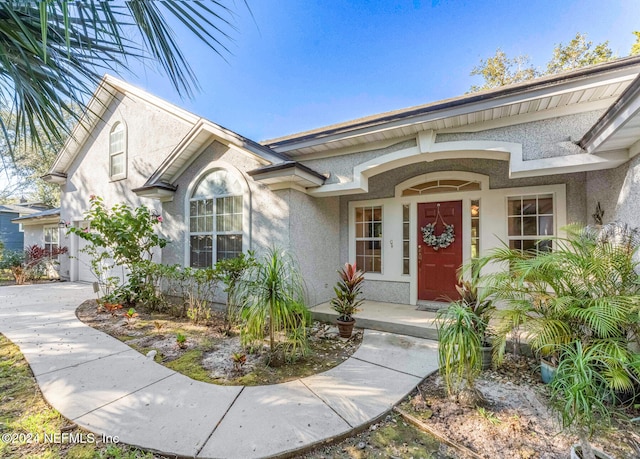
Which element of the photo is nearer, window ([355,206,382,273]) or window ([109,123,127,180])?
window ([355,206,382,273])

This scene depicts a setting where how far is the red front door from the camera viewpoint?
22.5 feet

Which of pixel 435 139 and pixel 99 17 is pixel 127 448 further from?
pixel 435 139

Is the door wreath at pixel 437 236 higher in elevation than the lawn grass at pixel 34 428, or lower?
higher

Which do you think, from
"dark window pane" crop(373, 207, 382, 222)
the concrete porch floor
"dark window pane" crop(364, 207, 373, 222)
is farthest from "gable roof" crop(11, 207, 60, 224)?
"dark window pane" crop(373, 207, 382, 222)

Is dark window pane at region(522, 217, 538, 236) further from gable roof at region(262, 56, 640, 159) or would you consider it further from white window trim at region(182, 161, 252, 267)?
white window trim at region(182, 161, 252, 267)

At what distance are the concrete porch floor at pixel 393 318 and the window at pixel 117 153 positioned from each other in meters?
9.73

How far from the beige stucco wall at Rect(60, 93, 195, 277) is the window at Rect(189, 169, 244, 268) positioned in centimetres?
236

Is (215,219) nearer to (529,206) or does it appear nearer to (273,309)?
(273,309)

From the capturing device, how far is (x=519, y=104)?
454cm

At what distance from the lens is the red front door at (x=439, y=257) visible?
6.85 m

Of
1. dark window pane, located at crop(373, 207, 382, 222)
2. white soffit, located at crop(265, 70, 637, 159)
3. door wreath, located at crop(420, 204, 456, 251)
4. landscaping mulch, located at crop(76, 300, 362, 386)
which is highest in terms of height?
white soffit, located at crop(265, 70, 637, 159)

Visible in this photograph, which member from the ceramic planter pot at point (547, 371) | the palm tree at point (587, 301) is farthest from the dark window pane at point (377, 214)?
the ceramic planter pot at point (547, 371)

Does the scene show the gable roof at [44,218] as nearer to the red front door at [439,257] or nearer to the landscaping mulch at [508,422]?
the red front door at [439,257]

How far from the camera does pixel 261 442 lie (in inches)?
104
